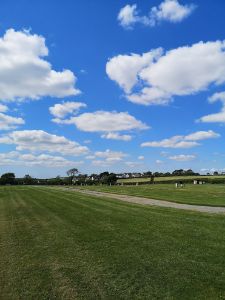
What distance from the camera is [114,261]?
26.5ft

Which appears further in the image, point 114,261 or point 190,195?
point 190,195

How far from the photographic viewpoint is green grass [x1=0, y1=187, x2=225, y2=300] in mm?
6113

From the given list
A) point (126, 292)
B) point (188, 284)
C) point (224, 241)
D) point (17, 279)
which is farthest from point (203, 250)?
point (17, 279)

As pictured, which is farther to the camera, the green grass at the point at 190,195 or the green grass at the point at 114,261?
the green grass at the point at 190,195

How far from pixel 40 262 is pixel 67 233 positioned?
3.95 m

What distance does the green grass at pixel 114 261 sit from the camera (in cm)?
611

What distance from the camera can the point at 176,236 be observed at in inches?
430

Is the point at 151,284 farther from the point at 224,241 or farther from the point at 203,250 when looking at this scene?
the point at 224,241

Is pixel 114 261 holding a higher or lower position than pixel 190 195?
lower

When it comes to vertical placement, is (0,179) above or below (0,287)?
above

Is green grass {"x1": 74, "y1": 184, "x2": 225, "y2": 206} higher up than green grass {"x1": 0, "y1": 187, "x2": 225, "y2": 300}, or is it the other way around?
green grass {"x1": 74, "y1": 184, "x2": 225, "y2": 206}

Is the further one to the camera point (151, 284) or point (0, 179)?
point (0, 179)

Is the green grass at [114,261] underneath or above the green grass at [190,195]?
underneath

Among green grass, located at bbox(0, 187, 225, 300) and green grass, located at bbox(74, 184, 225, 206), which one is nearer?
green grass, located at bbox(0, 187, 225, 300)
